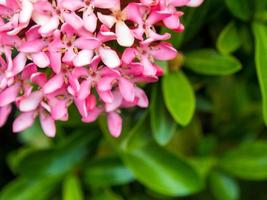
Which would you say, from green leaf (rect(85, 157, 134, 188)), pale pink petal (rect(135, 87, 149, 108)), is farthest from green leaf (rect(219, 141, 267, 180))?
pale pink petal (rect(135, 87, 149, 108))

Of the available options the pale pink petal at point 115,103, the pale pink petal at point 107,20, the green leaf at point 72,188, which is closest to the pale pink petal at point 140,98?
the pale pink petal at point 115,103

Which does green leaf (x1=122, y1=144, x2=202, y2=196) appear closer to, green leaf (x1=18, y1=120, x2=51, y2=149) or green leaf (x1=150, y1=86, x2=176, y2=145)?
green leaf (x1=150, y1=86, x2=176, y2=145)

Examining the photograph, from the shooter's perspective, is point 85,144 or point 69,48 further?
point 85,144

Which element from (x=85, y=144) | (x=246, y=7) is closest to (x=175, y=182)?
(x=85, y=144)

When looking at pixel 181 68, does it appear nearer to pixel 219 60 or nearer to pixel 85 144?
pixel 219 60

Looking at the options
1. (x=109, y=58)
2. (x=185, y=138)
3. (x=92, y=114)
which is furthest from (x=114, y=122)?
(x=185, y=138)

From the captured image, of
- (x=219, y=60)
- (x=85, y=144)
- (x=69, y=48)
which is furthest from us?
A: (x=85, y=144)

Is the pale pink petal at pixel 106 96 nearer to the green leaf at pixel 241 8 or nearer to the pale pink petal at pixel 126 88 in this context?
the pale pink petal at pixel 126 88
